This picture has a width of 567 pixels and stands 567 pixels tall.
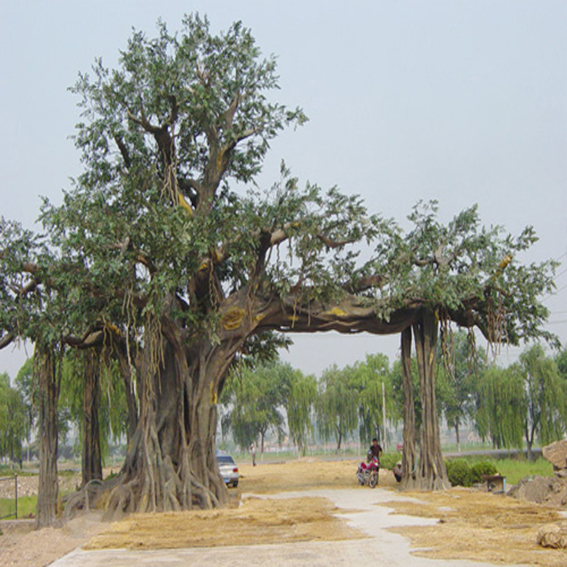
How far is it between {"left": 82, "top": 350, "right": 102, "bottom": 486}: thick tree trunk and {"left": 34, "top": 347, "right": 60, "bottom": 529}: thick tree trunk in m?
3.75

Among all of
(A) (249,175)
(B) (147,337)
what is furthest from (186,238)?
(A) (249,175)

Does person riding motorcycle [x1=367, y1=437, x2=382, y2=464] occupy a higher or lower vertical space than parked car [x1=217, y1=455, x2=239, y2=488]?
higher

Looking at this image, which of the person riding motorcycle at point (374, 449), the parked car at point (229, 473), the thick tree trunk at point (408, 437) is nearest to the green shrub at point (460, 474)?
the thick tree trunk at point (408, 437)

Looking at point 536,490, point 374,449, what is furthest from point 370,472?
point 536,490

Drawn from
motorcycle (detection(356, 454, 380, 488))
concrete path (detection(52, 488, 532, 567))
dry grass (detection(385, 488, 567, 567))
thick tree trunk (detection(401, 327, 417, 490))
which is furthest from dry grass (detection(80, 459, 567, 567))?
motorcycle (detection(356, 454, 380, 488))

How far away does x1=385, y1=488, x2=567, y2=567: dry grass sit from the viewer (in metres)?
8.55

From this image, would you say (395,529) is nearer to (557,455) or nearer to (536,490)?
(536,490)

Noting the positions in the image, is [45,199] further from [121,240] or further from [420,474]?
[420,474]

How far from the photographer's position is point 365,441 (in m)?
49.0

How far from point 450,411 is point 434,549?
164ft

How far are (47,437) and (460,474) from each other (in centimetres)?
1125

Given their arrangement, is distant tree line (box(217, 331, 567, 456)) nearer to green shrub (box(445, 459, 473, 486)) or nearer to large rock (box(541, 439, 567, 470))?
green shrub (box(445, 459, 473, 486))

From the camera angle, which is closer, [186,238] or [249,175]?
[186,238]

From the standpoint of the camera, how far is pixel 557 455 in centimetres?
1677
